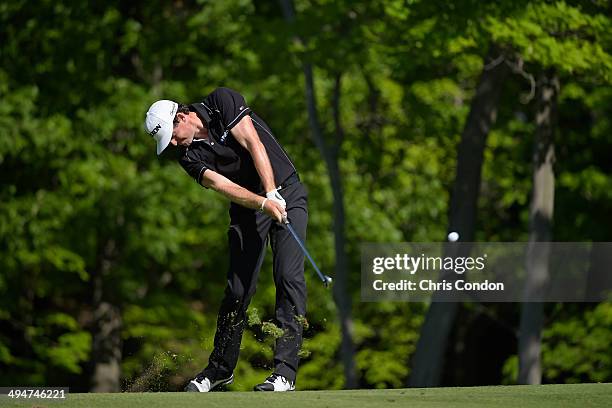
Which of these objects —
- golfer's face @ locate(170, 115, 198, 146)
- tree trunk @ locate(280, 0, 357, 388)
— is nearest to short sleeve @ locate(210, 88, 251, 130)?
golfer's face @ locate(170, 115, 198, 146)

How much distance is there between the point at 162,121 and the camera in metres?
7.75

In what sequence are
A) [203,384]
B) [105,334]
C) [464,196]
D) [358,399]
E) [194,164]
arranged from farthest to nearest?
[105,334], [464,196], [203,384], [194,164], [358,399]

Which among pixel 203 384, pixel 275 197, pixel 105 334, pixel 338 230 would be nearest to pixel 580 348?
pixel 338 230

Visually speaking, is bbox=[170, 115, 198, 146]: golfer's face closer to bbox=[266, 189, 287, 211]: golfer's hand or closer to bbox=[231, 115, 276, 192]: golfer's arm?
bbox=[231, 115, 276, 192]: golfer's arm

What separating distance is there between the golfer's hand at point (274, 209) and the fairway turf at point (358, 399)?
1.05 meters

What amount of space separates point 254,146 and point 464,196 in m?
9.36

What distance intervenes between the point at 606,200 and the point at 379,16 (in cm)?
571

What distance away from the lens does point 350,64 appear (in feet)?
55.4

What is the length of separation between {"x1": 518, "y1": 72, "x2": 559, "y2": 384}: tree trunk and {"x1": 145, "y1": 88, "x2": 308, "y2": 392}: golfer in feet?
30.9

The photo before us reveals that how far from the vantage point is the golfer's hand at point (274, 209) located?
7.73 metres

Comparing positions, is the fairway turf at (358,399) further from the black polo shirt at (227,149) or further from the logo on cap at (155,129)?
the logo on cap at (155,129)

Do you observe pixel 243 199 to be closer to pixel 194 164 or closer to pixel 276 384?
pixel 194 164

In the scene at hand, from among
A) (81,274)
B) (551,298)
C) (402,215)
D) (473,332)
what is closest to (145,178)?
(81,274)

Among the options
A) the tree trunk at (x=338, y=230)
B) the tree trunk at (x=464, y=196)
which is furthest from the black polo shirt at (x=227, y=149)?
the tree trunk at (x=338, y=230)
